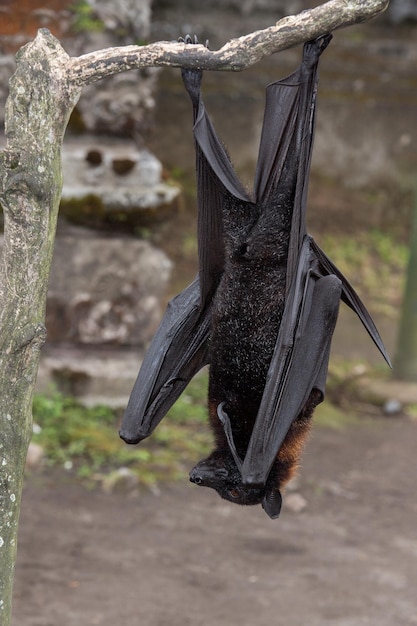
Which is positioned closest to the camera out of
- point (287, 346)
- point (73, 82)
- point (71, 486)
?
point (73, 82)

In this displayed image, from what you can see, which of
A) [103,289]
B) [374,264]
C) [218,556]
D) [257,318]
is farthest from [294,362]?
[374,264]

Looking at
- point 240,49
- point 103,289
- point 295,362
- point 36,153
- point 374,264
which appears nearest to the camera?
point 240,49

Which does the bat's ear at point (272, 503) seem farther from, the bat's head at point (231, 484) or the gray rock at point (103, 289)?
the gray rock at point (103, 289)

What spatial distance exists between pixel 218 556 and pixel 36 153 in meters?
3.11

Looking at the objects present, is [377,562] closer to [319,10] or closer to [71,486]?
[71,486]

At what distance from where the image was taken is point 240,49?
2.07m

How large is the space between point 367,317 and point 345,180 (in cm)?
720

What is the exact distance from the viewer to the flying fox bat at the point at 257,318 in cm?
282

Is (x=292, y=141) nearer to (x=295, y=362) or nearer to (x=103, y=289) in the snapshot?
(x=295, y=362)

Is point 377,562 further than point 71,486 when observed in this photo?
No

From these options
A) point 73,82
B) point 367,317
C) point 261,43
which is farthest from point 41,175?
point 367,317

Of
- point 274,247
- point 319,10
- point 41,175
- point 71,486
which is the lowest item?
point 71,486

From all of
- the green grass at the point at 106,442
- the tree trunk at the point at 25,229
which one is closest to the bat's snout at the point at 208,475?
the tree trunk at the point at 25,229

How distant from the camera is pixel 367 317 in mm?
3053
